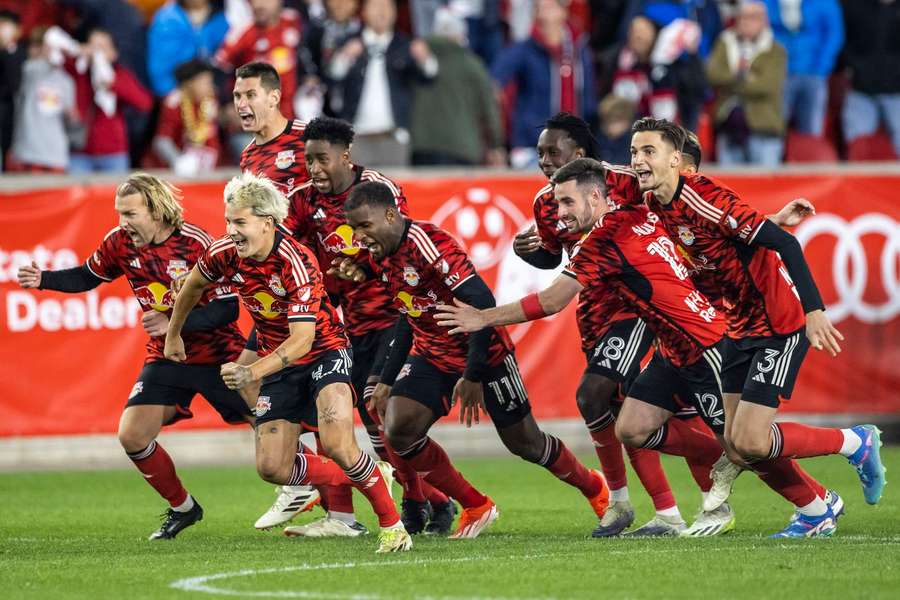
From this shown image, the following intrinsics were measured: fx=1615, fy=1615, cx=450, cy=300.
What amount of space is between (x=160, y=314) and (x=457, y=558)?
8.66ft

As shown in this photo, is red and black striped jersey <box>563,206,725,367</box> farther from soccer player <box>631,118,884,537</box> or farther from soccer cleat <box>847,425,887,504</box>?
soccer cleat <box>847,425,887,504</box>

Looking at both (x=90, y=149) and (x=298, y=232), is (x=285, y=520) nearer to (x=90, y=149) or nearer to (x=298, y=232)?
(x=298, y=232)

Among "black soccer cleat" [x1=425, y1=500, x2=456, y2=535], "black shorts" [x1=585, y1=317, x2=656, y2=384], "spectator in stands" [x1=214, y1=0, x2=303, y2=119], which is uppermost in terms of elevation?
"spectator in stands" [x1=214, y1=0, x2=303, y2=119]

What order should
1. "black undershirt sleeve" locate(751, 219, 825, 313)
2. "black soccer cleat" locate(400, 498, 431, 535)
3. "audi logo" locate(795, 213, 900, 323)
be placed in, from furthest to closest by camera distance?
1. "audi logo" locate(795, 213, 900, 323)
2. "black soccer cleat" locate(400, 498, 431, 535)
3. "black undershirt sleeve" locate(751, 219, 825, 313)

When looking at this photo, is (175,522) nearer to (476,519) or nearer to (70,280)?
(70,280)

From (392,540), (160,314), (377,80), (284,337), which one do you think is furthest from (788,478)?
(377,80)

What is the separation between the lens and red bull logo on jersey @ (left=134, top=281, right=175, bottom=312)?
399 inches

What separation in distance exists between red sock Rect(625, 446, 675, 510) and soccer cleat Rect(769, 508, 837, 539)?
2.39 ft

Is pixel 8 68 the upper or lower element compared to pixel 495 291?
upper

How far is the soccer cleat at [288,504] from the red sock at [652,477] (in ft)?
7.01

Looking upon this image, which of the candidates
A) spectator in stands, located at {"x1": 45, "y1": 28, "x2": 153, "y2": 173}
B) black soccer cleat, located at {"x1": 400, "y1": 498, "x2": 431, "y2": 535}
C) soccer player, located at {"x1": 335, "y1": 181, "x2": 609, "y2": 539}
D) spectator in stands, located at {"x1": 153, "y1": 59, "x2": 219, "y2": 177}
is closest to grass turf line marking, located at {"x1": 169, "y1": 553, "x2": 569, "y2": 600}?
soccer player, located at {"x1": 335, "y1": 181, "x2": 609, "y2": 539}

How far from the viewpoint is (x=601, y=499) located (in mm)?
10430

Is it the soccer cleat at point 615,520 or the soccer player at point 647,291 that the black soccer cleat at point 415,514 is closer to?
the soccer cleat at point 615,520

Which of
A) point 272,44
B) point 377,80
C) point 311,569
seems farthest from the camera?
point 272,44
